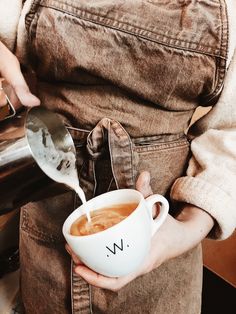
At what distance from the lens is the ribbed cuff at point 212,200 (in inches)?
26.0

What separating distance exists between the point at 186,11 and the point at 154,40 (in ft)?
0.23

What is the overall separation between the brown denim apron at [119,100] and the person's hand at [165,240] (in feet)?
0.26

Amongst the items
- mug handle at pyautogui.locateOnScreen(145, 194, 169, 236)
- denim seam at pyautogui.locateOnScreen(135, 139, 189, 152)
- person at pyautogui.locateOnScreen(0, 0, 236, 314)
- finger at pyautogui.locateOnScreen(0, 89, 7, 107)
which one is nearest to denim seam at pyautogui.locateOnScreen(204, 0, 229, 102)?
person at pyautogui.locateOnScreen(0, 0, 236, 314)

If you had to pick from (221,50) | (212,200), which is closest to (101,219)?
(212,200)

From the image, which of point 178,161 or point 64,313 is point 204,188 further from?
point 64,313

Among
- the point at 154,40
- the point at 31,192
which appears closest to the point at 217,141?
the point at 154,40

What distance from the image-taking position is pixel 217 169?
2.25 ft

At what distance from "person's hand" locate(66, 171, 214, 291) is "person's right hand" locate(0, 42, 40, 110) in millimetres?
213

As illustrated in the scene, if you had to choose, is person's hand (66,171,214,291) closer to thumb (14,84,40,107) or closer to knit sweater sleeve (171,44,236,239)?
knit sweater sleeve (171,44,236,239)

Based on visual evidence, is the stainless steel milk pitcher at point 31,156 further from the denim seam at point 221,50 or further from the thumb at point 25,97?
the denim seam at point 221,50

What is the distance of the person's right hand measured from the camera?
2.07 ft

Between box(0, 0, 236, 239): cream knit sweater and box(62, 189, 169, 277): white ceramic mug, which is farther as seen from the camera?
box(0, 0, 236, 239): cream knit sweater

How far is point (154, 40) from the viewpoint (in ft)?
2.16

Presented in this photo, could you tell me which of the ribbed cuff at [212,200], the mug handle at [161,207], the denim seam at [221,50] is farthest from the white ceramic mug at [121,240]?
the denim seam at [221,50]
